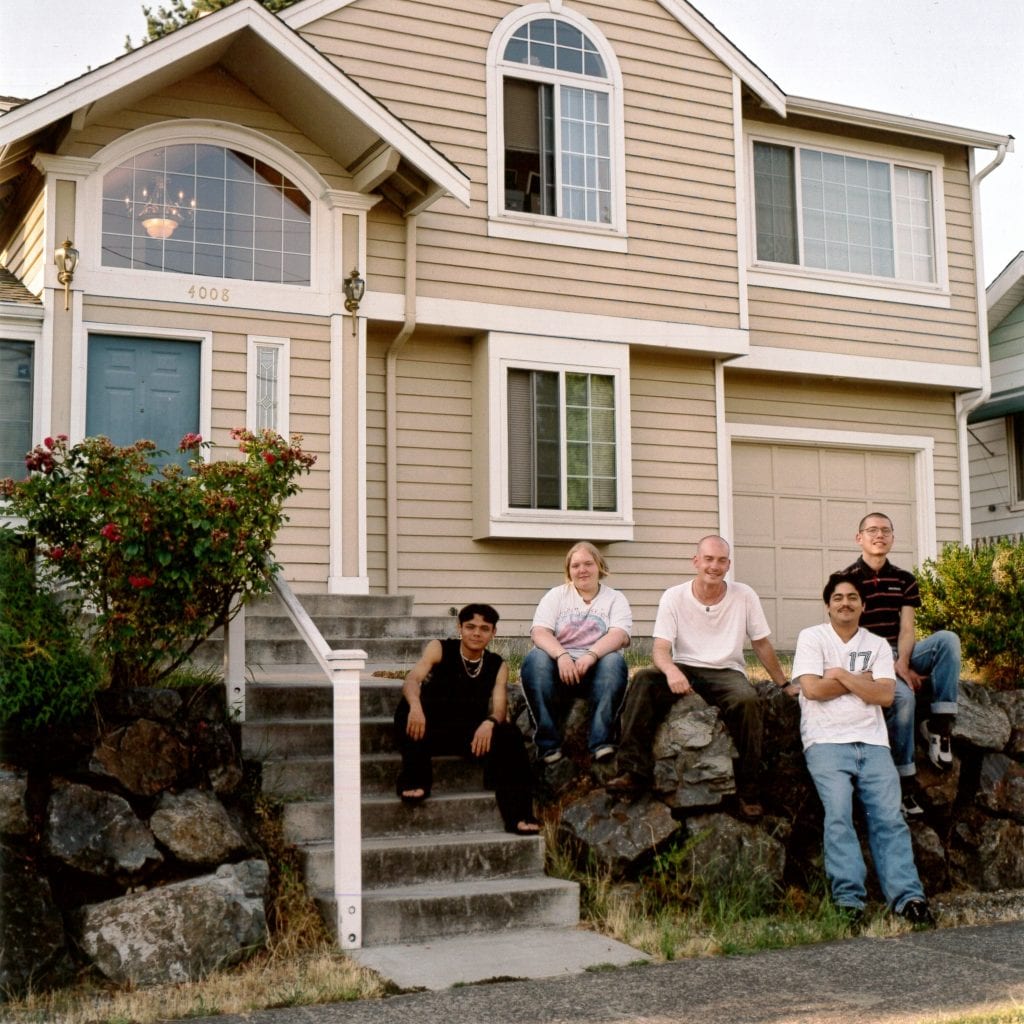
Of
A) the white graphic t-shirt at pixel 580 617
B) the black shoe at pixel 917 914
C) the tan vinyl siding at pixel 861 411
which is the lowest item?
the black shoe at pixel 917 914

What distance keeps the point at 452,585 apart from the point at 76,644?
5.22m

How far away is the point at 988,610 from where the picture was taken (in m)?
9.00

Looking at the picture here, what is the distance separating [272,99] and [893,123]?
6.72 m

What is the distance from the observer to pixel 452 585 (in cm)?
1124

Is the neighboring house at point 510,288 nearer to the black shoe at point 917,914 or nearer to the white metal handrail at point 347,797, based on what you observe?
the white metal handrail at point 347,797

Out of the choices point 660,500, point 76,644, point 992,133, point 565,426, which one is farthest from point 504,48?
point 76,644

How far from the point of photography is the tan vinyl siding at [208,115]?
1000 centimetres

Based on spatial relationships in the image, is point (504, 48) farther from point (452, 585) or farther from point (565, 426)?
point (452, 585)

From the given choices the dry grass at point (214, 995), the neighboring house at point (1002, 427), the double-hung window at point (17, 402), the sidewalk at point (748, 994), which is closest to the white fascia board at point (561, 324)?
the double-hung window at point (17, 402)

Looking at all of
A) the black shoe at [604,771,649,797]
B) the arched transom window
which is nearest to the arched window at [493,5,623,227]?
the arched transom window

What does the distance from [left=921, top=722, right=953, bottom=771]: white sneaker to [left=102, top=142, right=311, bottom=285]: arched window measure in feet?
19.5

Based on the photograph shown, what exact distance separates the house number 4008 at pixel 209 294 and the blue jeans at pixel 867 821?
587 cm

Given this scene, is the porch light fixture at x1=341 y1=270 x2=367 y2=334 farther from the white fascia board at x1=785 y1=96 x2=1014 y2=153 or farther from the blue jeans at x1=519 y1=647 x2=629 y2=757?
the white fascia board at x1=785 y1=96 x2=1014 y2=153

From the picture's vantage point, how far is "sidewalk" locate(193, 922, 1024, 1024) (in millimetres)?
4949
